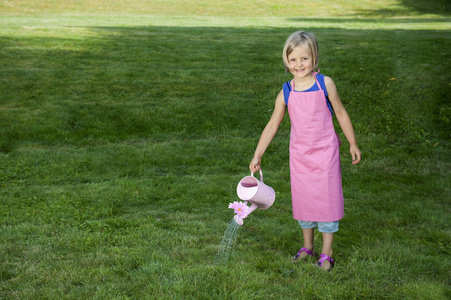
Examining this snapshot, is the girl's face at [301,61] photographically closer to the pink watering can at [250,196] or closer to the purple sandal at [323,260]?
the pink watering can at [250,196]

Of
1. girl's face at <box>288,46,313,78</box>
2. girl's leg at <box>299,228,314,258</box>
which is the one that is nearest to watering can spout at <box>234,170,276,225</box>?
girl's leg at <box>299,228,314,258</box>

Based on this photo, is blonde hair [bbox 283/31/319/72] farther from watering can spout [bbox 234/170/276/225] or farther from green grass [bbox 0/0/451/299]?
green grass [bbox 0/0/451/299]

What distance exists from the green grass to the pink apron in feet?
1.52

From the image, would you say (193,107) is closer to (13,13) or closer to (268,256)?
(268,256)

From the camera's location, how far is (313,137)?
331cm

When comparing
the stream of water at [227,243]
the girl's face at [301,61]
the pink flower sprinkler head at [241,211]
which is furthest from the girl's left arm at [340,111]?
the stream of water at [227,243]

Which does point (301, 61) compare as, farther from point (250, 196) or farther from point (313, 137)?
point (250, 196)

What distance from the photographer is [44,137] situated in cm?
725

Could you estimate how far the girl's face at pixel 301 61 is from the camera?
3.22 meters

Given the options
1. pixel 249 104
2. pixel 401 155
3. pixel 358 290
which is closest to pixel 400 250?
pixel 358 290

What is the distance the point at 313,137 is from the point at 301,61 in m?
0.55

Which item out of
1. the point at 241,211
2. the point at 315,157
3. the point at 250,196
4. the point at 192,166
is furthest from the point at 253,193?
the point at 192,166

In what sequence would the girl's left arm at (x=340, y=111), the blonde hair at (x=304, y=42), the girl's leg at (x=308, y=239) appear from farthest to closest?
the girl's leg at (x=308, y=239)
the girl's left arm at (x=340, y=111)
the blonde hair at (x=304, y=42)

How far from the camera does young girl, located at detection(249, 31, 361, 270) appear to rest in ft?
10.7
